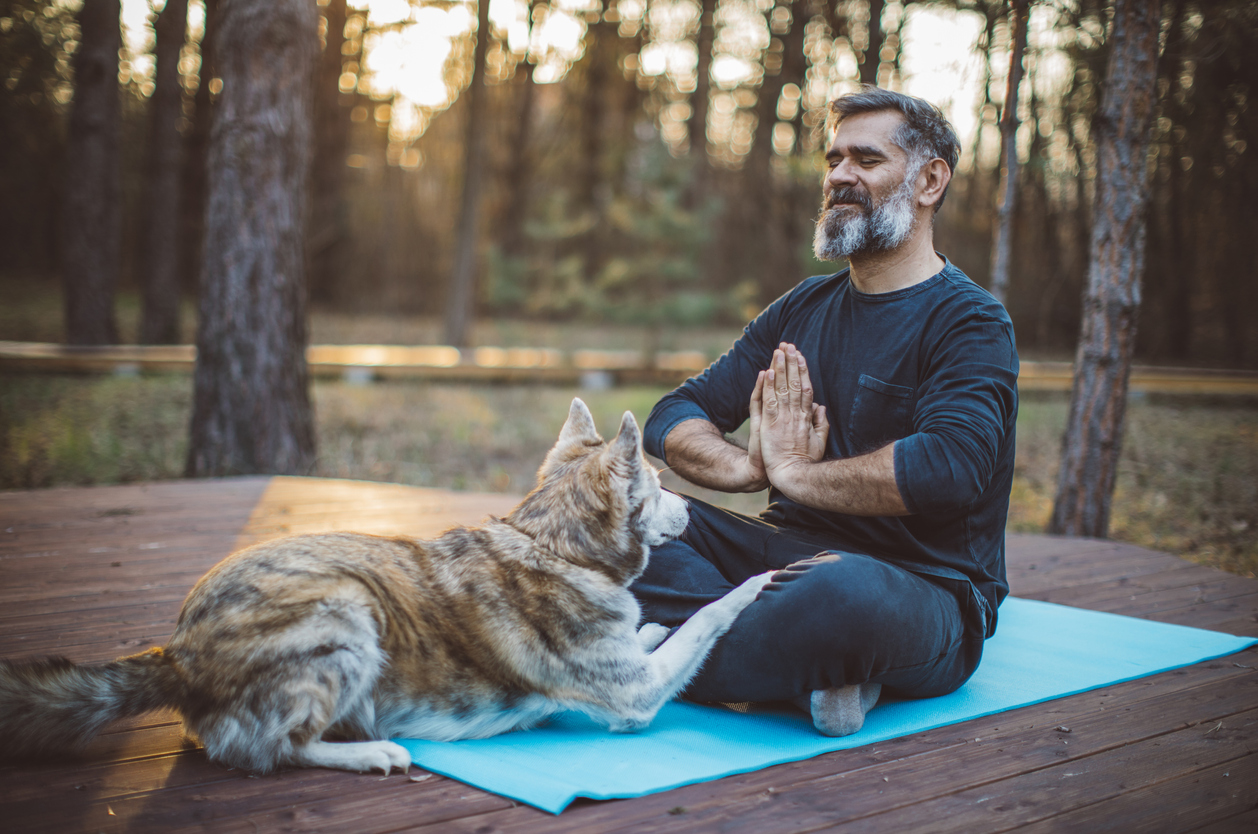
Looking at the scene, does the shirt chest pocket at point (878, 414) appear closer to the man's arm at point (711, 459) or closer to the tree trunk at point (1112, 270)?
the man's arm at point (711, 459)

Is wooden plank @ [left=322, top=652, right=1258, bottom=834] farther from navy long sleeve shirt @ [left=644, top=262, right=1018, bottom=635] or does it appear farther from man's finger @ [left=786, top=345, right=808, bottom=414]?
man's finger @ [left=786, top=345, right=808, bottom=414]

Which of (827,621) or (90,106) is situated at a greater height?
(90,106)

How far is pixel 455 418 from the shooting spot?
971 centimetres

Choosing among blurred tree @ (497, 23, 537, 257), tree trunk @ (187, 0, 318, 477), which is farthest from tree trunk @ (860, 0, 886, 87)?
blurred tree @ (497, 23, 537, 257)

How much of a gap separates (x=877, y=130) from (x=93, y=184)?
491 inches

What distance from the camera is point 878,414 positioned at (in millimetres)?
2805

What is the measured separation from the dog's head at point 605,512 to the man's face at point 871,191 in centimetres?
109

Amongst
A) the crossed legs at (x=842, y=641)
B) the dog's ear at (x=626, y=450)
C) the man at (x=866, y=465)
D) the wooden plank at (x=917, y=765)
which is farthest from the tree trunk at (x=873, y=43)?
the dog's ear at (x=626, y=450)

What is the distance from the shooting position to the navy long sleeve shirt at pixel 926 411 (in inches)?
97.1

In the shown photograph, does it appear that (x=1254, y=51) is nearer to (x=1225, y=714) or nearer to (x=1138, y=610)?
(x=1138, y=610)

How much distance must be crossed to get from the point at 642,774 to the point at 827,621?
0.67m

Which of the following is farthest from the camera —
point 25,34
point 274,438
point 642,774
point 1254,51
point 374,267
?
point 374,267

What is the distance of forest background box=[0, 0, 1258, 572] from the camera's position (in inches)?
453

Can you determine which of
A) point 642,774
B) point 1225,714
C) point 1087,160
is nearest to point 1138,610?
point 1225,714
